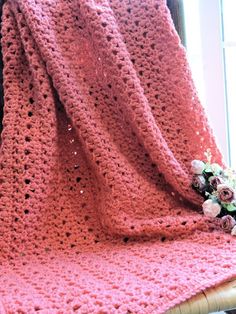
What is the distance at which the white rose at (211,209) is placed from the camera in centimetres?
87

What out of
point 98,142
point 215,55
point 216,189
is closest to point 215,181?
point 216,189

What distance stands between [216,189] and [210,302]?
0.90 ft

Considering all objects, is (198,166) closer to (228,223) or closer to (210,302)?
(228,223)

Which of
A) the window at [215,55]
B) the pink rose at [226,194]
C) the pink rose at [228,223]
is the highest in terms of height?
the window at [215,55]

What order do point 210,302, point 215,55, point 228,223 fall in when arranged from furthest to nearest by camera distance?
point 215,55 < point 228,223 < point 210,302

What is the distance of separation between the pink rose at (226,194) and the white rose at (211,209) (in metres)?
0.02

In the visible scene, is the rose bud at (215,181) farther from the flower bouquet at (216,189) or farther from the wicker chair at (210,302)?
the wicker chair at (210,302)

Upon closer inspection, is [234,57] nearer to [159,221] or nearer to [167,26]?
[167,26]

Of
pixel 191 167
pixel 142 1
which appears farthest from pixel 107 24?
pixel 191 167

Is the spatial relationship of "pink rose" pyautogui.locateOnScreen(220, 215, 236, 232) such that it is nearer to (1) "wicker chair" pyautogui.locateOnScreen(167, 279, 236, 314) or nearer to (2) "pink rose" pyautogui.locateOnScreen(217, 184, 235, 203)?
(2) "pink rose" pyautogui.locateOnScreen(217, 184, 235, 203)

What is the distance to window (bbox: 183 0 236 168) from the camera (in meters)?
1.20

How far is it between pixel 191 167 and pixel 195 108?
0.13m

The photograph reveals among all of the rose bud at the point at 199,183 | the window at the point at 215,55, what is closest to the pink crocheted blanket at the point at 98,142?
the rose bud at the point at 199,183

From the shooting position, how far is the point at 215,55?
1210 millimetres
